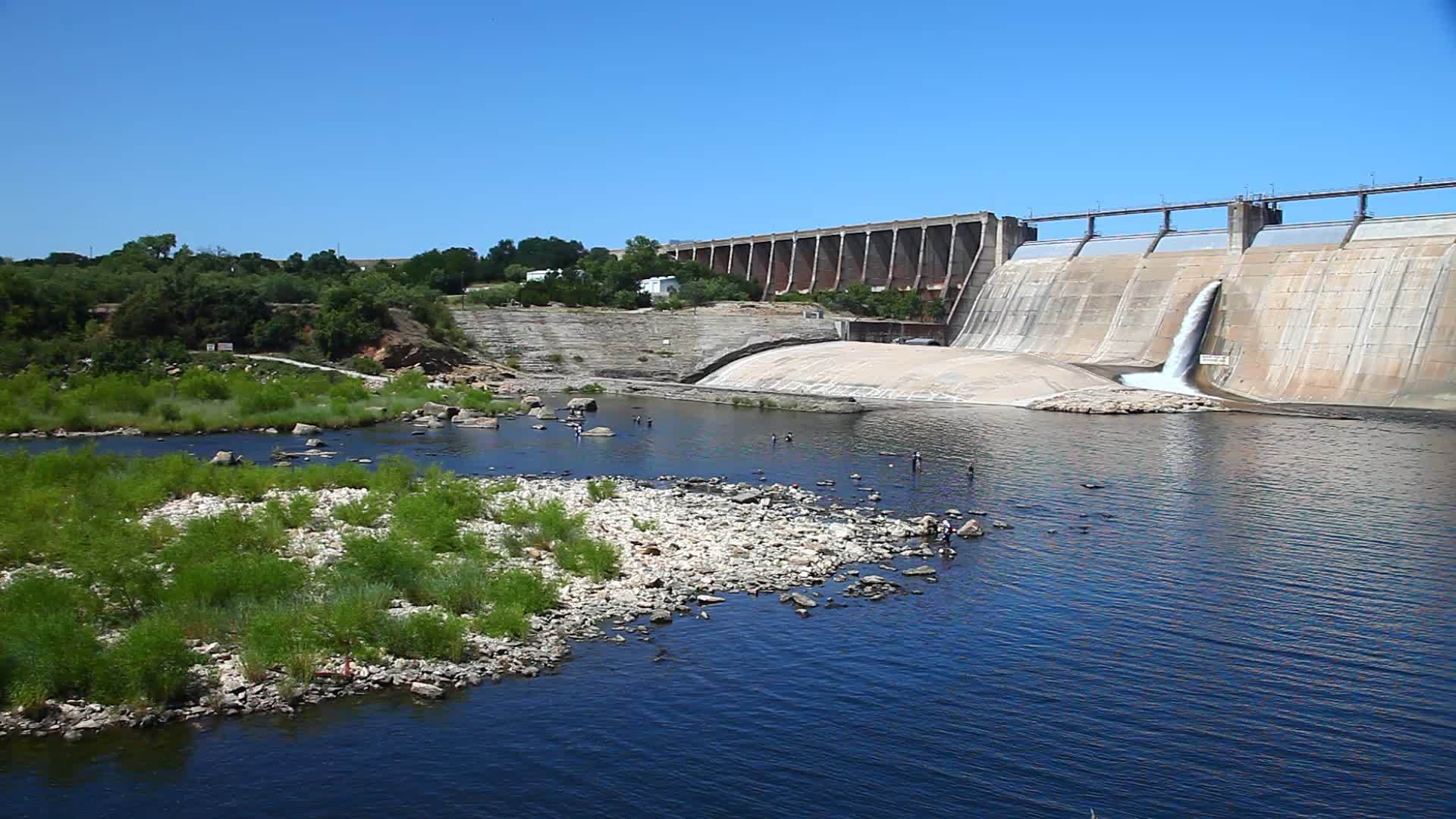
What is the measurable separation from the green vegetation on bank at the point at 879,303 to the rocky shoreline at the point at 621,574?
194 feet

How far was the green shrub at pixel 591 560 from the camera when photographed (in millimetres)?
21766

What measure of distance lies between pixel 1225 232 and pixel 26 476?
232 feet

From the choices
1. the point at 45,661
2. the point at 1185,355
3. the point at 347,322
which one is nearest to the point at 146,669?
the point at 45,661

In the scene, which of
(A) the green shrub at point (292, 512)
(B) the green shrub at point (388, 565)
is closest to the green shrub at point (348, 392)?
→ (A) the green shrub at point (292, 512)

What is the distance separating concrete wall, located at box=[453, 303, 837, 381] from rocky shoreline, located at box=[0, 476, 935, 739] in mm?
45851

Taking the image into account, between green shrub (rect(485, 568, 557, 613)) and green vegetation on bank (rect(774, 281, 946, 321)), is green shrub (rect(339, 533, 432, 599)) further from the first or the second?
green vegetation on bank (rect(774, 281, 946, 321))

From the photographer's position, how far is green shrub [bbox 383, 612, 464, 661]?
17.2 meters

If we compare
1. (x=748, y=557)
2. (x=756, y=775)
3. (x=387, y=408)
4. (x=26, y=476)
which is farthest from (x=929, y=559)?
(x=387, y=408)

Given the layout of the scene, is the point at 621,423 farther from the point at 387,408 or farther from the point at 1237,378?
the point at 1237,378

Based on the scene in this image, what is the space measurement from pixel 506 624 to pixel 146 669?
205 inches

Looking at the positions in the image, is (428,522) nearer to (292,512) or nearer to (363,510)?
(363,510)

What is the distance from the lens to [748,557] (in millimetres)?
23922

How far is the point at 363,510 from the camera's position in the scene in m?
25.6

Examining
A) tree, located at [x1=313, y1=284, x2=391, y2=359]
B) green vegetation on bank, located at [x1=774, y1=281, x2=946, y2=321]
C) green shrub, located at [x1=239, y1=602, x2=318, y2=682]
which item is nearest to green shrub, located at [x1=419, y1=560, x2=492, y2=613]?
green shrub, located at [x1=239, y1=602, x2=318, y2=682]
